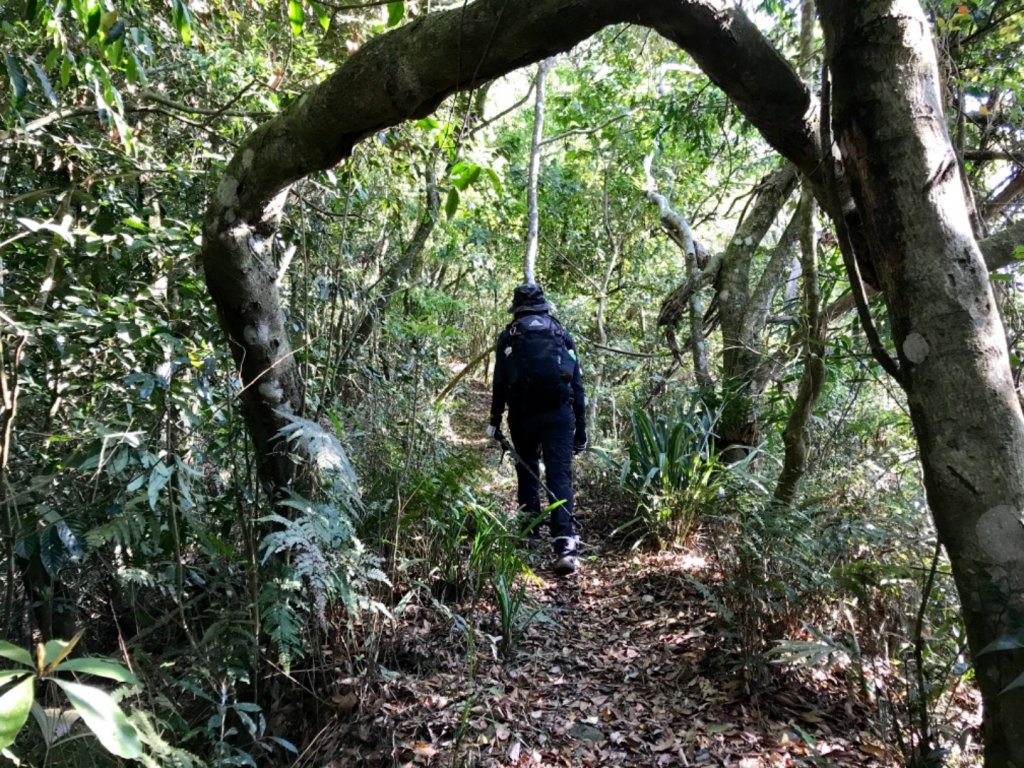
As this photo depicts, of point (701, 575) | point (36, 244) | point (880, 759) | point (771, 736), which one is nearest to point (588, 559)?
point (701, 575)

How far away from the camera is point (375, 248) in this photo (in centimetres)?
439

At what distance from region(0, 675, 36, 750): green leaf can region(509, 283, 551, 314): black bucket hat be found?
4.18 metres

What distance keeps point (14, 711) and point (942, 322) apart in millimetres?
1959

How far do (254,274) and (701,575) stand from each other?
3.00 meters

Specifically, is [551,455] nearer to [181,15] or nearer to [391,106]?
[391,106]

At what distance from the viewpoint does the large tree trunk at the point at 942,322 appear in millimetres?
1414

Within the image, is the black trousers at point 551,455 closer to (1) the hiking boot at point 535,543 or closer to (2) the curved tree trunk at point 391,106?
(1) the hiking boot at point 535,543

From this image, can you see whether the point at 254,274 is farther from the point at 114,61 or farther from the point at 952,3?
the point at 952,3

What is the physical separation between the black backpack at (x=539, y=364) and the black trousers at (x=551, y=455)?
122 millimetres

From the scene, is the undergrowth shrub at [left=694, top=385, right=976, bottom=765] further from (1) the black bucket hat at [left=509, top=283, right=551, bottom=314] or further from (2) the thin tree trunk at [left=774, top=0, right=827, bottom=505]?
(1) the black bucket hat at [left=509, top=283, right=551, bottom=314]

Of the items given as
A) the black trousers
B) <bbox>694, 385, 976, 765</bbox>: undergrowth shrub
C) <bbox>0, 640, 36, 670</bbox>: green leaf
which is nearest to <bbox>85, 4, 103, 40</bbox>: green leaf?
<bbox>0, 640, 36, 670</bbox>: green leaf

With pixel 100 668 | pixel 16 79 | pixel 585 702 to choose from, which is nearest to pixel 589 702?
pixel 585 702

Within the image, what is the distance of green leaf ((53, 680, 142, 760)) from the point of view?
0.91 metres

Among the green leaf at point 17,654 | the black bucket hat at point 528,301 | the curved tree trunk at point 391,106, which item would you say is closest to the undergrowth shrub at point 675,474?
the black bucket hat at point 528,301
